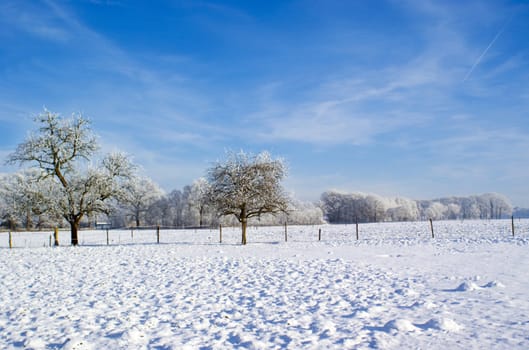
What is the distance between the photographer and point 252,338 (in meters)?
6.39

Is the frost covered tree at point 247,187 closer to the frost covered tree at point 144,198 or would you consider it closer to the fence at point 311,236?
the fence at point 311,236

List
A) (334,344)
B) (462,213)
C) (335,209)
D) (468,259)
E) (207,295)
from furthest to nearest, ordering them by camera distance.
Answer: (462,213)
(335,209)
(468,259)
(207,295)
(334,344)

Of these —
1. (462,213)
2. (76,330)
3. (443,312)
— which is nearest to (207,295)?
(76,330)

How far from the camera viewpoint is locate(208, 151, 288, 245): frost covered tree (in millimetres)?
28625

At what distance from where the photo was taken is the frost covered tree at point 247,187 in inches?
1127

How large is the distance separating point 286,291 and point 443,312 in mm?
4273

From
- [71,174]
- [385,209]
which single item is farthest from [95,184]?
[385,209]

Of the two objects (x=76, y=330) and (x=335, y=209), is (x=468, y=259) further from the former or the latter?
(x=335, y=209)

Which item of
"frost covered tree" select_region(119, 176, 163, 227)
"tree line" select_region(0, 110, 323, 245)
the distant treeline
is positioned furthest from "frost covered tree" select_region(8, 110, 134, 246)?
the distant treeline

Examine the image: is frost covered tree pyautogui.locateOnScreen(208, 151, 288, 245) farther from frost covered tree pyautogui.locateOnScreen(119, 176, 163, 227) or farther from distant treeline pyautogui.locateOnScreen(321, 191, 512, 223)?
distant treeline pyautogui.locateOnScreen(321, 191, 512, 223)

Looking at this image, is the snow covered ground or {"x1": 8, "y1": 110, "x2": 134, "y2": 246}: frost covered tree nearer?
the snow covered ground

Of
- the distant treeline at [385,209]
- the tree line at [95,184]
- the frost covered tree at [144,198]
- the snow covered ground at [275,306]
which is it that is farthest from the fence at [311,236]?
the distant treeline at [385,209]

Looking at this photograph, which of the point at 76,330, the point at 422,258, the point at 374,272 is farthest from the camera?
the point at 422,258

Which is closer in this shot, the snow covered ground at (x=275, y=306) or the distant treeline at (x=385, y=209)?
the snow covered ground at (x=275, y=306)
